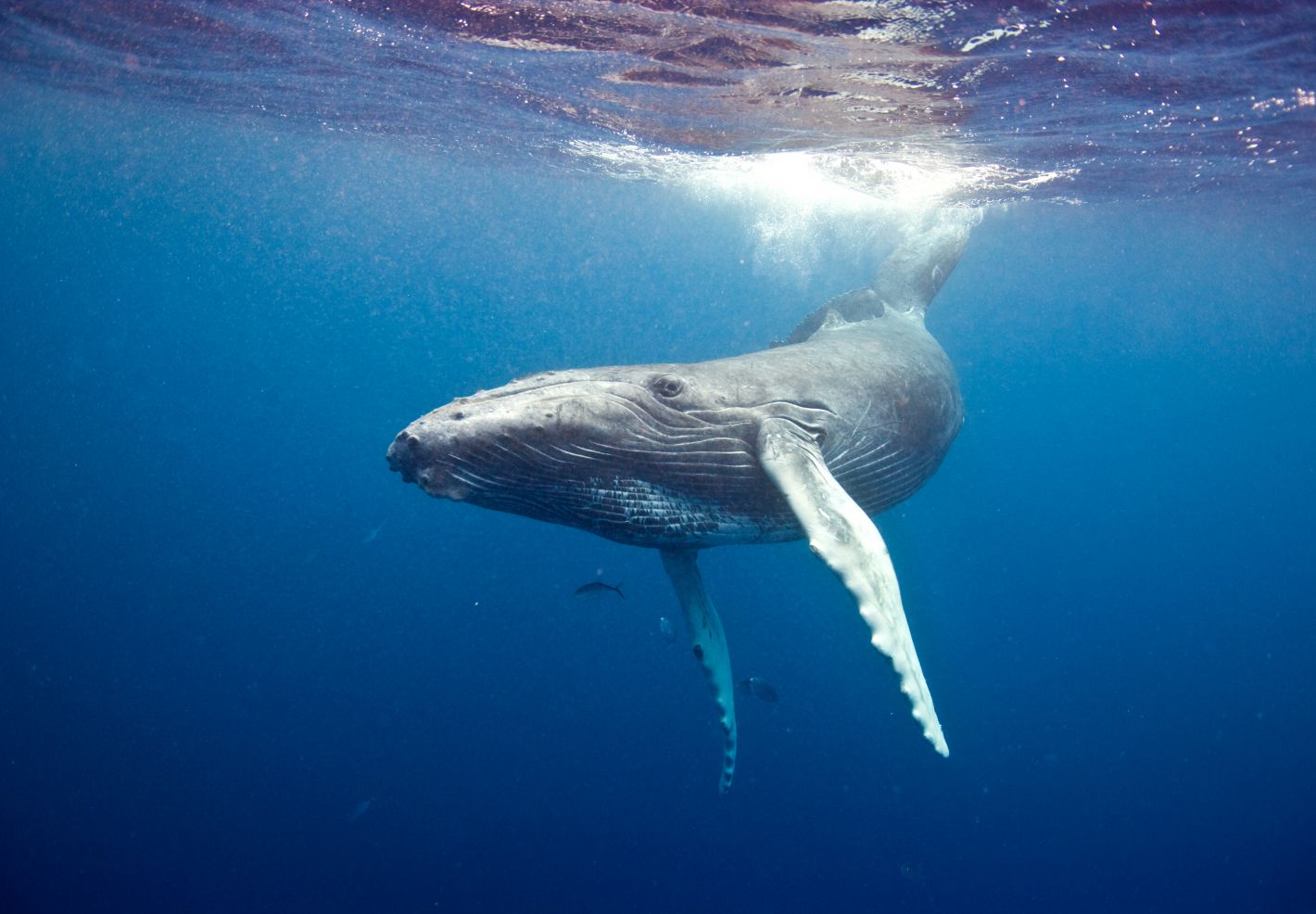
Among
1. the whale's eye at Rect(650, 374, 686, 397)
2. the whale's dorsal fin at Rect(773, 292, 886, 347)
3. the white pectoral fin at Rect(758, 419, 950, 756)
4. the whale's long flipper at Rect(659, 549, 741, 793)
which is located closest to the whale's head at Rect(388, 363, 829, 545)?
the whale's eye at Rect(650, 374, 686, 397)

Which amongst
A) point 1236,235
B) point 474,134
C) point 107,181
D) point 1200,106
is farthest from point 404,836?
point 107,181

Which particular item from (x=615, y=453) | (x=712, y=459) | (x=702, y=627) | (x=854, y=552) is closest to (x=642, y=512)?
(x=615, y=453)

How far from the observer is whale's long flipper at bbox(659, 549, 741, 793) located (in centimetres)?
710

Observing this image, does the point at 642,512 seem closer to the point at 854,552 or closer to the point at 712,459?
the point at 712,459

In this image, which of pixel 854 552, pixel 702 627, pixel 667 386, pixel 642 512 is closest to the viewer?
pixel 854 552

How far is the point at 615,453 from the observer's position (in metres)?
4.85

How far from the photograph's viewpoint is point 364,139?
86.3 ft

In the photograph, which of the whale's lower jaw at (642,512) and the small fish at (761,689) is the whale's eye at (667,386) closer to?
the whale's lower jaw at (642,512)

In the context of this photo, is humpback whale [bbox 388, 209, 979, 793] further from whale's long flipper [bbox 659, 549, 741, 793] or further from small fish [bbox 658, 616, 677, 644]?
small fish [bbox 658, 616, 677, 644]

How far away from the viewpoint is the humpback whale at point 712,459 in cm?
430

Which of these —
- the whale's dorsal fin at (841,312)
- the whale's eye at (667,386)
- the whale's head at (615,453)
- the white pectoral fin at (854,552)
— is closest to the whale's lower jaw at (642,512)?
the whale's head at (615,453)

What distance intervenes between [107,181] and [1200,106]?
2954 inches

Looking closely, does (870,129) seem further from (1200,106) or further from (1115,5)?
(1115,5)

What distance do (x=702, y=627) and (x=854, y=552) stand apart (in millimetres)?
3316
